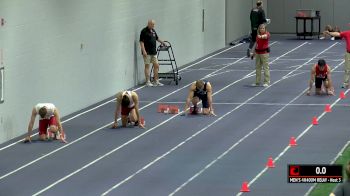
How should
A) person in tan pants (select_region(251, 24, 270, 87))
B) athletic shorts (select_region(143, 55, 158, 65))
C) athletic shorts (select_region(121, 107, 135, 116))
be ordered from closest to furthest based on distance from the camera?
athletic shorts (select_region(121, 107, 135, 116))
person in tan pants (select_region(251, 24, 270, 87))
athletic shorts (select_region(143, 55, 158, 65))

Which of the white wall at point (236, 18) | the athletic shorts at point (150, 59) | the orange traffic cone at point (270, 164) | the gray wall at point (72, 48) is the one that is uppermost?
the gray wall at point (72, 48)

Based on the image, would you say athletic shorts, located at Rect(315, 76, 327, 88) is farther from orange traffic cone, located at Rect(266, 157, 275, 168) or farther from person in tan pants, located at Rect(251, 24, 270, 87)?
orange traffic cone, located at Rect(266, 157, 275, 168)

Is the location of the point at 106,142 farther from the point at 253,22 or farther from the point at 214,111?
the point at 253,22

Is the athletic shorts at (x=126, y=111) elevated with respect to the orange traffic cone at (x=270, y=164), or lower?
elevated

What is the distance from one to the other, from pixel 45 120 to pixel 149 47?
30.7ft

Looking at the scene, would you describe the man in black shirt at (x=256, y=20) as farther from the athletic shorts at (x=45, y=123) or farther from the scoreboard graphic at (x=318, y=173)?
the scoreboard graphic at (x=318, y=173)

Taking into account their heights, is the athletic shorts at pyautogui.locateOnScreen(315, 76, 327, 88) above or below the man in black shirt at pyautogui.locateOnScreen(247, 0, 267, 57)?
below

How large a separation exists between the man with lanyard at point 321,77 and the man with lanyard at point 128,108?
6356mm

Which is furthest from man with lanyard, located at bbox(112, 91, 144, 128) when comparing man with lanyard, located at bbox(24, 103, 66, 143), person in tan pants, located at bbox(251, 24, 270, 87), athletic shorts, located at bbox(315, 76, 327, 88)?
person in tan pants, located at bbox(251, 24, 270, 87)

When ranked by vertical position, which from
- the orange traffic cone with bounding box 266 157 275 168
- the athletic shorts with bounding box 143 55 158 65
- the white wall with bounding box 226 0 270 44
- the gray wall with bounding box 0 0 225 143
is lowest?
the white wall with bounding box 226 0 270 44

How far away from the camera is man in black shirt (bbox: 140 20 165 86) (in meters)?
34.6

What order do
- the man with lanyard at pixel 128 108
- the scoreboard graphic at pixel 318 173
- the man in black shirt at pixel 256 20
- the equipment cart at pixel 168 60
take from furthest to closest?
1. the man in black shirt at pixel 256 20
2. the equipment cart at pixel 168 60
3. the man with lanyard at pixel 128 108
4. the scoreboard graphic at pixel 318 173

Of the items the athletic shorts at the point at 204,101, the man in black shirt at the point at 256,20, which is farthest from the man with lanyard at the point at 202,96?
the man in black shirt at the point at 256,20

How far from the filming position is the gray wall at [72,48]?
26.5 metres
